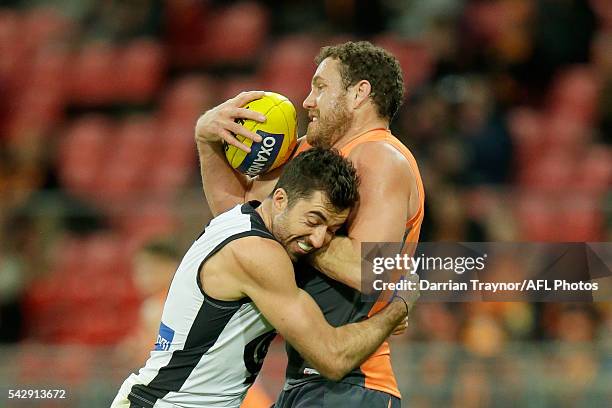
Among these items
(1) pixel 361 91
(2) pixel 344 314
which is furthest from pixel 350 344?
(1) pixel 361 91

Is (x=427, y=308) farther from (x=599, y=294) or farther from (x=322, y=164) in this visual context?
(x=322, y=164)

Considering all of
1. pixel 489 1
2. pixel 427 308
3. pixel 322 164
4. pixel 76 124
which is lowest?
pixel 322 164

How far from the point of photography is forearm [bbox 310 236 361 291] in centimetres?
428

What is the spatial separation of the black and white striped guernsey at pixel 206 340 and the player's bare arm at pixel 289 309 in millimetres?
109

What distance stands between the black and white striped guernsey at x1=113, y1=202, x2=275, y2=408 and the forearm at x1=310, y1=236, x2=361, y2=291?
238 millimetres

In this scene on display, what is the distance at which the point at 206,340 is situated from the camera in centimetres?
439

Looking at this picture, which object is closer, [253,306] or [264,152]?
[253,306]

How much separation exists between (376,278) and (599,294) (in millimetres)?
2279

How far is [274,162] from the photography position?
4.86 meters

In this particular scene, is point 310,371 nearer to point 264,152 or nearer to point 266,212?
point 266,212

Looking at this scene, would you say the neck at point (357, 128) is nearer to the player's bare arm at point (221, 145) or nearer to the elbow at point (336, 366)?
the player's bare arm at point (221, 145)

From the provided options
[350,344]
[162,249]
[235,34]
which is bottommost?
[350,344]

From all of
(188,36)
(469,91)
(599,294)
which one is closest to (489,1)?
(469,91)

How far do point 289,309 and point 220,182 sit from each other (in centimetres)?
116
